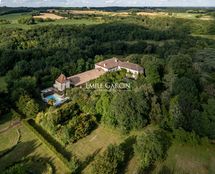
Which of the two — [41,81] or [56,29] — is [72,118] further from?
[56,29]

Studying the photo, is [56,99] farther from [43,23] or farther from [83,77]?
[43,23]

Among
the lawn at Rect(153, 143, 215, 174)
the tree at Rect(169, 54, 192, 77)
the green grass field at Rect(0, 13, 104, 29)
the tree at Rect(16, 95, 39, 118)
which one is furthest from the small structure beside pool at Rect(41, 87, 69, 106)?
the green grass field at Rect(0, 13, 104, 29)

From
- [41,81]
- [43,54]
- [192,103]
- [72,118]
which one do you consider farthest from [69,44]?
[192,103]

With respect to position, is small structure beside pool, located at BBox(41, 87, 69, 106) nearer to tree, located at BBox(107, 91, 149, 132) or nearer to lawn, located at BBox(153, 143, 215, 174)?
tree, located at BBox(107, 91, 149, 132)

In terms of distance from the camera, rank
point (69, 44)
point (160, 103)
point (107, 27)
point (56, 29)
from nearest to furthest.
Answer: point (160, 103), point (69, 44), point (56, 29), point (107, 27)

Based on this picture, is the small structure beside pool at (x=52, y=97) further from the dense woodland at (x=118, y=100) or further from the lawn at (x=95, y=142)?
the lawn at (x=95, y=142)

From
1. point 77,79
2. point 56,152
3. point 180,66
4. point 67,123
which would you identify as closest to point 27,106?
point 67,123
